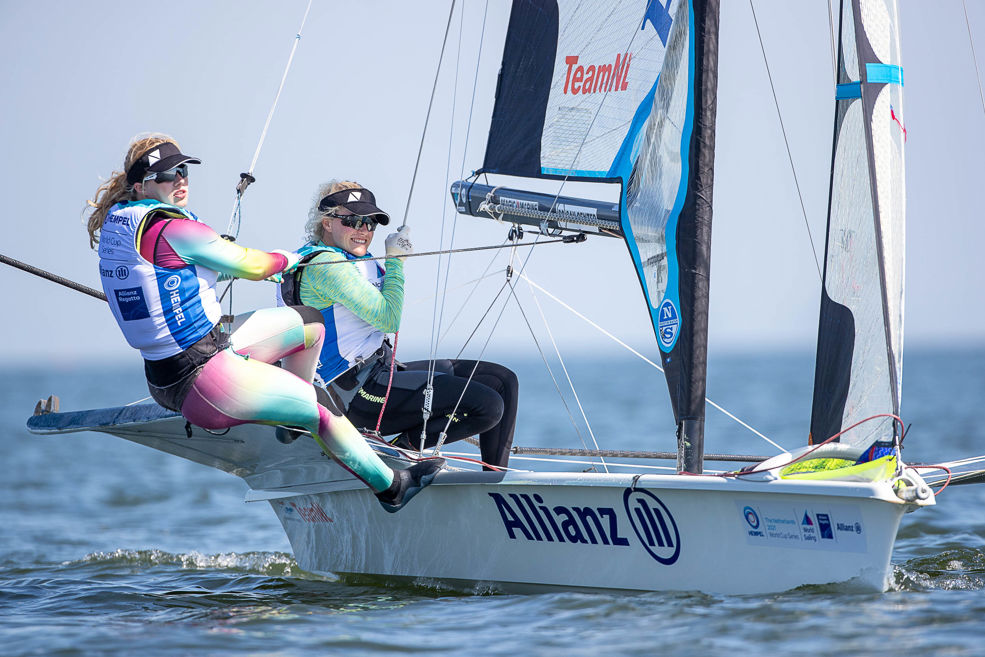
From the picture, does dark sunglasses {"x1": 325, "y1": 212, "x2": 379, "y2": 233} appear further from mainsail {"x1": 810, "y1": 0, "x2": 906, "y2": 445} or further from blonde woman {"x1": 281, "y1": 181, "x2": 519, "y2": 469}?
mainsail {"x1": 810, "y1": 0, "x2": 906, "y2": 445}

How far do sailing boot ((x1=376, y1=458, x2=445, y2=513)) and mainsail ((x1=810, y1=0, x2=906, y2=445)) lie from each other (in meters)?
1.63

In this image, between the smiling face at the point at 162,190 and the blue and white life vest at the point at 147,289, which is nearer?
the blue and white life vest at the point at 147,289

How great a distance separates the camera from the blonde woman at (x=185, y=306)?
156 inches

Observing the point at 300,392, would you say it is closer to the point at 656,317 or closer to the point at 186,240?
the point at 186,240

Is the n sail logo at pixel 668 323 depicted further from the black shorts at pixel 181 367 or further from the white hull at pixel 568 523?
the black shorts at pixel 181 367

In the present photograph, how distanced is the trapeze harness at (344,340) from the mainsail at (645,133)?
37.0 inches

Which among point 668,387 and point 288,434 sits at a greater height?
point 668,387

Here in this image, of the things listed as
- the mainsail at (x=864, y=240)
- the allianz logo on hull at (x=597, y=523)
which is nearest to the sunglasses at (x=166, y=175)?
the allianz logo on hull at (x=597, y=523)

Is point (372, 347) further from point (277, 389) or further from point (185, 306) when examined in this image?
point (185, 306)

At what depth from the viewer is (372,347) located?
190 inches

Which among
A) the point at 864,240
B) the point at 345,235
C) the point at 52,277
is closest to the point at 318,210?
the point at 345,235

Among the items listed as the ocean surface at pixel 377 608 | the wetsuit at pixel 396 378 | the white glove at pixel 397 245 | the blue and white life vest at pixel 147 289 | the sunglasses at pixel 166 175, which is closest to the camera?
the ocean surface at pixel 377 608

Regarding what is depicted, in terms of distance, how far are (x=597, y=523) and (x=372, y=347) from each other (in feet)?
4.01

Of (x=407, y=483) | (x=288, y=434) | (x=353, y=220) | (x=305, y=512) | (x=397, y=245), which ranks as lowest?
(x=305, y=512)
